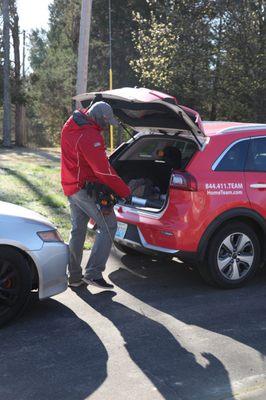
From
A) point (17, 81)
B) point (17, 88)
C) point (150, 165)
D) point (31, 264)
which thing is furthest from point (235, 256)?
point (17, 81)

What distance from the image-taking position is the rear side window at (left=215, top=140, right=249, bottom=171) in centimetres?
525

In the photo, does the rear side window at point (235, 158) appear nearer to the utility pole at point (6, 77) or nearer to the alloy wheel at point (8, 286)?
the alloy wheel at point (8, 286)

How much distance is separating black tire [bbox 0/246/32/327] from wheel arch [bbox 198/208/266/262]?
5.83ft

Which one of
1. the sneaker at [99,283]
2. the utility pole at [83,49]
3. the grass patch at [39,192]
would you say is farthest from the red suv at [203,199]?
the utility pole at [83,49]

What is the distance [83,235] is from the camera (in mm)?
5301

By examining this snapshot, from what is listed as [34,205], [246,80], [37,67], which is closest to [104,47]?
[37,67]

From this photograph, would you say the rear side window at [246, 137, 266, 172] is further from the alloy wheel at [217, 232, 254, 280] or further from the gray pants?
the gray pants

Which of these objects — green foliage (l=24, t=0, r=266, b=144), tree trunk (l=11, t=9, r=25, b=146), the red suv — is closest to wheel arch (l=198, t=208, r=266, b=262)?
the red suv

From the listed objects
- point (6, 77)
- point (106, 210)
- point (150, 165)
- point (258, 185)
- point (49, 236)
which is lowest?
point (49, 236)

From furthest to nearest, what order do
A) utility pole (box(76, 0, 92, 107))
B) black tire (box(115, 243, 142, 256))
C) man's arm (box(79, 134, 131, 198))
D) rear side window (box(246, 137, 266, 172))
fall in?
utility pole (box(76, 0, 92, 107)) < black tire (box(115, 243, 142, 256)) < rear side window (box(246, 137, 266, 172)) < man's arm (box(79, 134, 131, 198))

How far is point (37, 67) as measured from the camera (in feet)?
105

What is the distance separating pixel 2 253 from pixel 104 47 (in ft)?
77.3

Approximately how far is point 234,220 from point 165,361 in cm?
204

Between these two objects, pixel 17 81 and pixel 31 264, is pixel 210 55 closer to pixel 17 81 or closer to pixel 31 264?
pixel 17 81
